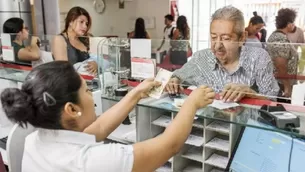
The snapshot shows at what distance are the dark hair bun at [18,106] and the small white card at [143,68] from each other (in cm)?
55

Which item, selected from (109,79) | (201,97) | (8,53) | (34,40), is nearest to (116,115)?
(109,79)

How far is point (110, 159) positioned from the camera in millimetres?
775

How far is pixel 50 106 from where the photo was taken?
0.80 m

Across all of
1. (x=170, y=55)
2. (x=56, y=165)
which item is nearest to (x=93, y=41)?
(x=170, y=55)

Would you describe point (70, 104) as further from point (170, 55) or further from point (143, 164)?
point (170, 55)

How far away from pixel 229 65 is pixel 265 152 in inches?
19.9

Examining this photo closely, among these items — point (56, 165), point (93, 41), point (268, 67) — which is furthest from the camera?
point (93, 41)

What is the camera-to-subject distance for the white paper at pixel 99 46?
1.44m

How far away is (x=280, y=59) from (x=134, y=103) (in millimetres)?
722

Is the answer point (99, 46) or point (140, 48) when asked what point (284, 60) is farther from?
point (99, 46)

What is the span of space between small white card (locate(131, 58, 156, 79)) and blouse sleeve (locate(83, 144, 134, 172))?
49 centimetres

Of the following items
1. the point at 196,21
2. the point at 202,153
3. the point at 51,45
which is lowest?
the point at 202,153

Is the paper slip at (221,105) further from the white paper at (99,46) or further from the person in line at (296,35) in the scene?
the person in line at (296,35)

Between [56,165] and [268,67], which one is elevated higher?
[268,67]
